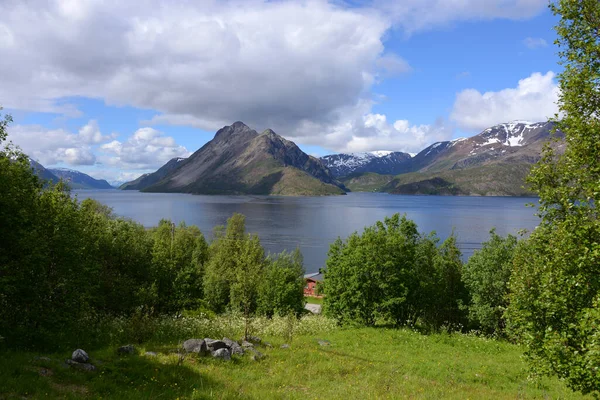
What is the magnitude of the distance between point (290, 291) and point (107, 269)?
23.6 meters

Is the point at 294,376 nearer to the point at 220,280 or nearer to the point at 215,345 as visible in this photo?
the point at 215,345

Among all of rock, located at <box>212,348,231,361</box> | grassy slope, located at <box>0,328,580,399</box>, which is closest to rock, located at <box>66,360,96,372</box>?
grassy slope, located at <box>0,328,580,399</box>

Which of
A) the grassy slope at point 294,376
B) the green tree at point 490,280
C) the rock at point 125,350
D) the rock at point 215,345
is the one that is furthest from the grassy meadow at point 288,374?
the green tree at point 490,280

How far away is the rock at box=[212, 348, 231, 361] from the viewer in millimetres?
18484

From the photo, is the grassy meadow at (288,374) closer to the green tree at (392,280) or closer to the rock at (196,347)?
the rock at (196,347)

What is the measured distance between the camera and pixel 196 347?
18.7m

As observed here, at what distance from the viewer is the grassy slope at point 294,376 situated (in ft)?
43.4

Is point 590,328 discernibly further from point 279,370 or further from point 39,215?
point 39,215

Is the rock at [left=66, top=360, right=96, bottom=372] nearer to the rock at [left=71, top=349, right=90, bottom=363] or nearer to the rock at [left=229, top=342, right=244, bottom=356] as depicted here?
the rock at [left=71, top=349, right=90, bottom=363]

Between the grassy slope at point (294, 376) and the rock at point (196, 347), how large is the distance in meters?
0.89

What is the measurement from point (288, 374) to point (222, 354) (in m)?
3.64

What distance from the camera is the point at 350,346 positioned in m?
26.6

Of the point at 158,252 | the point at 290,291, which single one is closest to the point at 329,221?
the point at 290,291

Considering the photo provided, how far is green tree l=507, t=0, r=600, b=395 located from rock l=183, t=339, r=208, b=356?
14510 millimetres
